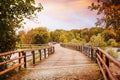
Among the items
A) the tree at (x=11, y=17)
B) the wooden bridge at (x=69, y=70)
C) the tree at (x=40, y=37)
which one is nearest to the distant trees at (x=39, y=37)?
the tree at (x=40, y=37)

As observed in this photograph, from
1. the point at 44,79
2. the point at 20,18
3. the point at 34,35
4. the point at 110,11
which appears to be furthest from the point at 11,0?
the point at 34,35

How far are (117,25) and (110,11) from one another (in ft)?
2.64

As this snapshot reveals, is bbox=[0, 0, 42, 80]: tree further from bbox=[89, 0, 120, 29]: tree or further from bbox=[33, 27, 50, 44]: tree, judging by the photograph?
bbox=[33, 27, 50, 44]: tree

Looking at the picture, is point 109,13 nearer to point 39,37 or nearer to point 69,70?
point 69,70

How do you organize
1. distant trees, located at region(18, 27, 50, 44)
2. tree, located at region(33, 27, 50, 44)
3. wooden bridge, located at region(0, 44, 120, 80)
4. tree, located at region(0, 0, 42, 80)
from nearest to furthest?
wooden bridge, located at region(0, 44, 120, 80) < tree, located at region(0, 0, 42, 80) < tree, located at region(33, 27, 50, 44) < distant trees, located at region(18, 27, 50, 44)

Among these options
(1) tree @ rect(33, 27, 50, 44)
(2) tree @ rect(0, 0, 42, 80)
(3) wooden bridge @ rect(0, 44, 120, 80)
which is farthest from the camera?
(1) tree @ rect(33, 27, 50, 44)

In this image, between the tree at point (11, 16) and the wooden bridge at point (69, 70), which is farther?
the tree at point (11, 16)

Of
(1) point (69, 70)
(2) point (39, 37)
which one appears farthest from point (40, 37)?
(1) point (69, 70)

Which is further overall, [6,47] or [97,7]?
[97,7]

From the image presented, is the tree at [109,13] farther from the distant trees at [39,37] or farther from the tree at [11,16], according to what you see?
the distant trees at [39,37]

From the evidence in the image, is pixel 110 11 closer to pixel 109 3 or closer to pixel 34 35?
pixel 109 3

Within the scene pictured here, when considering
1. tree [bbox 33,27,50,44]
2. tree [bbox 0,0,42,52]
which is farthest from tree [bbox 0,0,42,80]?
tree [bbox 33,27,50,44]

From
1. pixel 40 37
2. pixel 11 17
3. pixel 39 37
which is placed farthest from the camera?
pixel 40 37

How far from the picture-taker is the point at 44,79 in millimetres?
12125
